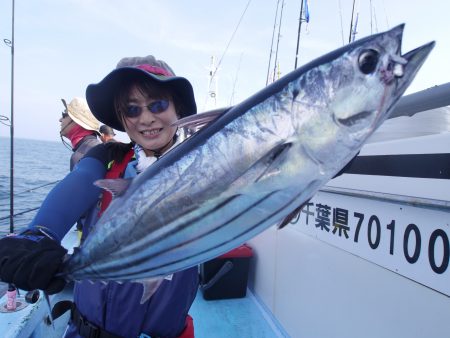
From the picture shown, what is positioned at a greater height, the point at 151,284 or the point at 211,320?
the point at 151,284

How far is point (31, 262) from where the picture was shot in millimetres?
1161

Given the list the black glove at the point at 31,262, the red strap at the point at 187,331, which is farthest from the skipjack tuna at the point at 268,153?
the red strap at the point at 187,331

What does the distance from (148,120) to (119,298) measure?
2.67ft

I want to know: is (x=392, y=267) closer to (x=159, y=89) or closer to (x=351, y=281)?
(x=351, y=281)

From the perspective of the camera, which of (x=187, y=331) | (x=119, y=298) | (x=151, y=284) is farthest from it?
(x=187, y=331)

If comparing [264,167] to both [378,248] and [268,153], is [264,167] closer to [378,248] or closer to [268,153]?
[268,153]

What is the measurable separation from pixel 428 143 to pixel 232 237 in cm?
113

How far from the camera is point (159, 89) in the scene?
1.59 meters

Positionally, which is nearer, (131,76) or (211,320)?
(131,76)

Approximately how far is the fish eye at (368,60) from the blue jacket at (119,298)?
1.09m

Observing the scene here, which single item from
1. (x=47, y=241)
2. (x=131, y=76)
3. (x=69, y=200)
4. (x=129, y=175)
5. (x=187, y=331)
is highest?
(x=131, y=76)

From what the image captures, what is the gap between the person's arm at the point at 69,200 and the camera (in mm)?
1331

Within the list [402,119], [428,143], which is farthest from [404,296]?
[402,119]

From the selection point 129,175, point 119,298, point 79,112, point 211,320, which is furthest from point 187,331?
point 79,112
